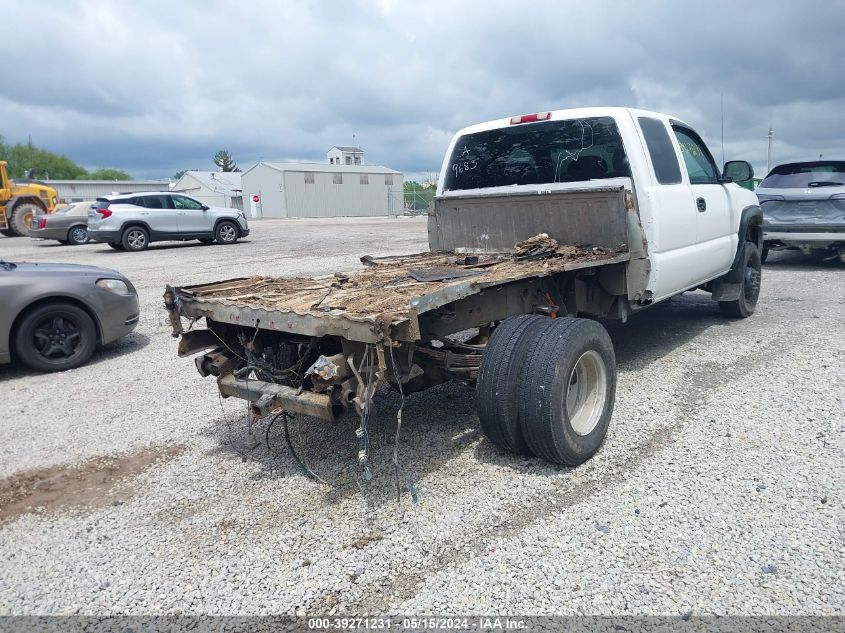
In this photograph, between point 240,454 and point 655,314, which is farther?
point 655,314

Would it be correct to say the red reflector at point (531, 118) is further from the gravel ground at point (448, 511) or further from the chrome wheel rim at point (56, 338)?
the chrome wheel rim at point (56, 338)

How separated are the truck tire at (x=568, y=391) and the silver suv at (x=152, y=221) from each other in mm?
16610

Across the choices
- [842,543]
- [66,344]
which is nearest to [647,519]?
[842,543]

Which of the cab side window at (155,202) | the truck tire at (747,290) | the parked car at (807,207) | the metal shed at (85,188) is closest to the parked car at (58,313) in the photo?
the truck tire at (747,290)

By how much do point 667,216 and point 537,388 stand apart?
250 centimetres

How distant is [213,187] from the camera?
6194cm

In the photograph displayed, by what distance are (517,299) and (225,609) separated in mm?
2638

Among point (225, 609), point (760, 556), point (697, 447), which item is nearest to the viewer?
point (225, 609)

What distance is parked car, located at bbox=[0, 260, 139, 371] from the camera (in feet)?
20.3

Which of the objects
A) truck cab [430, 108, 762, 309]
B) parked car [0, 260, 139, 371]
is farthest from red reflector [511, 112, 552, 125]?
parked car [0, 260, 139, 371]

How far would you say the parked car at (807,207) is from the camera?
416 inches

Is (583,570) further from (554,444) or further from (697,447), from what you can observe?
(697,447)

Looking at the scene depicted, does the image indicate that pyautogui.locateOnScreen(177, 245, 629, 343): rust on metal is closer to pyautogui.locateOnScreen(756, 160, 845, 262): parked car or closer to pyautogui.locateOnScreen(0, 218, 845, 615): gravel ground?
pyautogui.locateOnScreen(0, 218, 845, 615): gravel ground

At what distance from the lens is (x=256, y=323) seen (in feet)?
11.8
